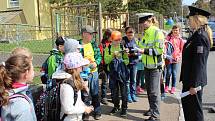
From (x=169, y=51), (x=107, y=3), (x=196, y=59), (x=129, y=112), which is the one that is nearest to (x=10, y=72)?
(x=196, y=59)

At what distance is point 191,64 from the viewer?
17.4 feet

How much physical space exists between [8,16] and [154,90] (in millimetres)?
24305

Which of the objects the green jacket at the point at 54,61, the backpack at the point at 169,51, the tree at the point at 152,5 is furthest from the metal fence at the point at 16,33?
the tree at the point at 152,5

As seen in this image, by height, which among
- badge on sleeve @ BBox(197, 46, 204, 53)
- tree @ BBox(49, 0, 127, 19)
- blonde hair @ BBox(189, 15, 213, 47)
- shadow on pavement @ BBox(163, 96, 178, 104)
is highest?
tree @ BBox(49, 0, 127, 19)

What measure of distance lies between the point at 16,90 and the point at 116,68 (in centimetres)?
425

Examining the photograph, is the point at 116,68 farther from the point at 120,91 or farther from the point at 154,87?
the point at 154,87

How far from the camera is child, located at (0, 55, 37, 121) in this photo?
306 centimetres

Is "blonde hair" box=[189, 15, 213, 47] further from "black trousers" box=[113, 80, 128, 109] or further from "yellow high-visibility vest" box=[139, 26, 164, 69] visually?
"black trousers" box=[113, 80, 128, 109]

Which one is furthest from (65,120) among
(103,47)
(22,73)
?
(103,47)

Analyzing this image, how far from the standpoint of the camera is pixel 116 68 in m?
7.33

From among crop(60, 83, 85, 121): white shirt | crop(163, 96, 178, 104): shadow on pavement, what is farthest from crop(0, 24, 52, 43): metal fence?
crop(60, 83, 85, 121): white shirt

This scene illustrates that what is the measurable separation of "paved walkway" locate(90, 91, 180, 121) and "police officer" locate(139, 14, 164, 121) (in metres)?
0.51

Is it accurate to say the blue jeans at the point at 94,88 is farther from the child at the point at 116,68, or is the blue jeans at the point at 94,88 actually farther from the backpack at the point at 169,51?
the backpack at the point at 169,51

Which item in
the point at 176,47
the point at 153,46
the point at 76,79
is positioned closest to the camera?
the point at 76,79
